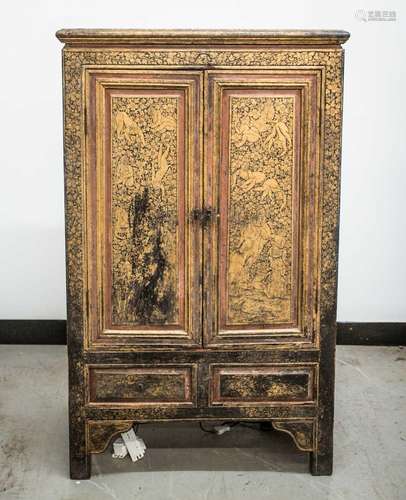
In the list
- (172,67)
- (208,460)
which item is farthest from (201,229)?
(208,460)

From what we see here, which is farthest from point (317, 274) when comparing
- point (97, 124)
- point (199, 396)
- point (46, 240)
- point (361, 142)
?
point (46, 240)

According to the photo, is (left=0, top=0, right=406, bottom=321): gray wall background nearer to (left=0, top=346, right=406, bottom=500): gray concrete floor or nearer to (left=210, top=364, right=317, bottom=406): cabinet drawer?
(left=0, top=346, right=406, bottom=500): gray concrete floor

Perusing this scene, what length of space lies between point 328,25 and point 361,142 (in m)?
0.68

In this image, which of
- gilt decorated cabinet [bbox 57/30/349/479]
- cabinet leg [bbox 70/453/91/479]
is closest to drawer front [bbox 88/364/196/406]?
gilt decorated cabinet [bbox 57/30/349/479]

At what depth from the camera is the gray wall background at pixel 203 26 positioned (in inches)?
170

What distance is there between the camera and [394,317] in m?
4.63

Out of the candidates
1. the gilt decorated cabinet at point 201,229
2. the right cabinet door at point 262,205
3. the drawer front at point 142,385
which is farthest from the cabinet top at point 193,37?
the drawer front at point 142,385

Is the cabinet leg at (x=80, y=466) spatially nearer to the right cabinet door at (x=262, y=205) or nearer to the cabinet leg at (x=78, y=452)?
the cabinet leg at (x=78, y=452)

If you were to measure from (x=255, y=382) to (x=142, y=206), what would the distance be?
30.9 inches

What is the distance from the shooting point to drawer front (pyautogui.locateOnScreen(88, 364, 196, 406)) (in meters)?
2.90

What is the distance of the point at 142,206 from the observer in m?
2.82

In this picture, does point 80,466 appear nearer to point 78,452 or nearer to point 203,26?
point 78,452

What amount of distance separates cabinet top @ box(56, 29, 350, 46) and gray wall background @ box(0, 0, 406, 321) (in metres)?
1.69

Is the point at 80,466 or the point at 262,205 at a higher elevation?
the point at 262,205
